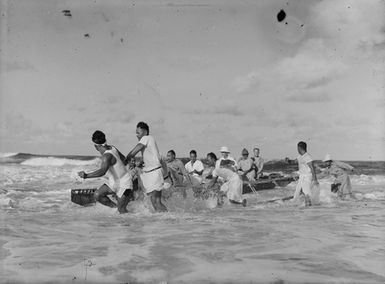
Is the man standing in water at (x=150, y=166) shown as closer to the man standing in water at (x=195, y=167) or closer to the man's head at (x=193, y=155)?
the man standing in water at (x=195, y=167)

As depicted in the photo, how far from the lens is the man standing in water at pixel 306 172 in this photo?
35.5 ft

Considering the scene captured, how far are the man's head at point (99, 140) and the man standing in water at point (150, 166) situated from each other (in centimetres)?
61

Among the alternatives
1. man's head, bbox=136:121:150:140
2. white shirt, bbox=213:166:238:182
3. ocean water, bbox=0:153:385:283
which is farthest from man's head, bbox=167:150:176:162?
man's head, bbox=136:121:150:140

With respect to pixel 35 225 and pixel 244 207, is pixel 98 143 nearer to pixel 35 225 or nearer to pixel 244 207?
pixel 35 225

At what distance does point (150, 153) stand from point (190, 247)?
116 inches

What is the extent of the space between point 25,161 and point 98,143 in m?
40.0

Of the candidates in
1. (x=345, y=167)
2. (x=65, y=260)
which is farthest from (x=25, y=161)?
(x=65, y=260)

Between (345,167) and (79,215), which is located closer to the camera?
(79,215)

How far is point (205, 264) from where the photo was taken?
181 inches

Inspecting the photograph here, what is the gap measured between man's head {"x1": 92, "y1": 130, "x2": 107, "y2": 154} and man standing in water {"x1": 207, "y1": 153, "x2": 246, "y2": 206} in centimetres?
337

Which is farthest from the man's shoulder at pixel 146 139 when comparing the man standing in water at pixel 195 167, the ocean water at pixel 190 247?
the man standing in water at pixel 195 167

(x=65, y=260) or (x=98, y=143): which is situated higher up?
(x=98, y=143)

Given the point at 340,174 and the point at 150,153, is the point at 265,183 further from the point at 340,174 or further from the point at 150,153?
the point at 150,153

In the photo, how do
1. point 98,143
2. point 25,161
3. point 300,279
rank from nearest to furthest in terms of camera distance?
1. point 300,279
2. point 98,143
3. point 25,161
